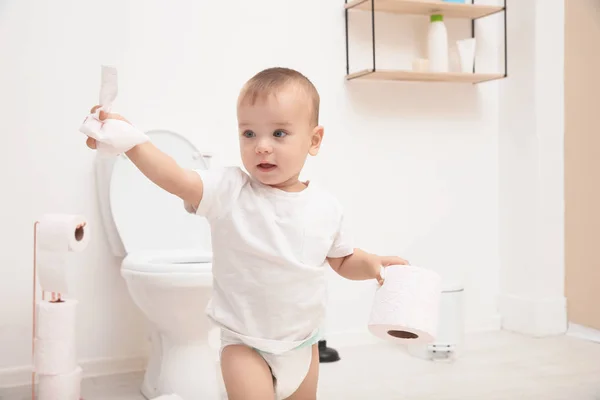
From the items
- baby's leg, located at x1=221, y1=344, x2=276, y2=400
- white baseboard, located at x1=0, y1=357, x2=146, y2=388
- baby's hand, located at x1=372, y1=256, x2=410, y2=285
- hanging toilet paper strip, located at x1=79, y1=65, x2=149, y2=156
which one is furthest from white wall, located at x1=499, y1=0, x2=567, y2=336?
hanging toilet paper strip, located at x1=79, y1=65, x2=149, y2=156

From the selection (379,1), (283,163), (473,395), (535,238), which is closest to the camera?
(283,163)

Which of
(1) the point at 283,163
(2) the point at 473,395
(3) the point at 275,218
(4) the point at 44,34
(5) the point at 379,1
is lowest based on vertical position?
(2) the point at 473,395

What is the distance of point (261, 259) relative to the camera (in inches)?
49.2

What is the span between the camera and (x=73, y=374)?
1976 mm

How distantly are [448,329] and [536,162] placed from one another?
2.91 feet

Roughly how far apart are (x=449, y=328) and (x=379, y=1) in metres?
1.30

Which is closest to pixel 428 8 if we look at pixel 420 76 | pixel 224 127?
pixel 420 76

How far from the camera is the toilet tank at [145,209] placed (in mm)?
2279

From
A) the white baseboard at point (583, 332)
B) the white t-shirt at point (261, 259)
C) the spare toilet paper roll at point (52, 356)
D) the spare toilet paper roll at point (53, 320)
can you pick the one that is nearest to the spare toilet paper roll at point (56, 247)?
the spare toilet paper roll at point (53, 320)

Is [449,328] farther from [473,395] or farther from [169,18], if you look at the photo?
[169,18]

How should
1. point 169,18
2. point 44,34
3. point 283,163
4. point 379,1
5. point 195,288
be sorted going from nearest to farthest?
point 283,163 < point 195,288 < point 44,34 < point 169,18 < point 379,1

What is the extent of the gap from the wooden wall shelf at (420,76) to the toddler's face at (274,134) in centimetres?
140

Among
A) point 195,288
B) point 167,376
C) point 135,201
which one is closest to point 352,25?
point 135,201

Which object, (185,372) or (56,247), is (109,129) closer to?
(56,247)
